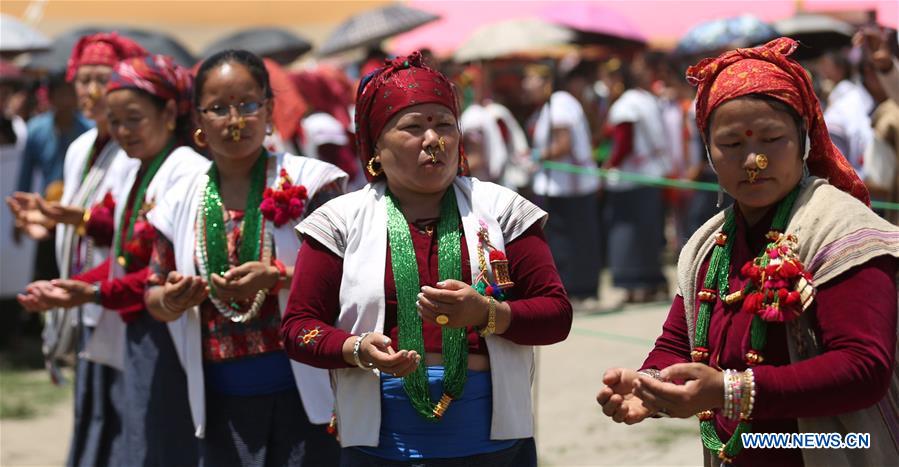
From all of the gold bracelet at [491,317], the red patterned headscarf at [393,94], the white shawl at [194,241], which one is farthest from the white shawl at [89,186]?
the gold bracelet at [491,317]

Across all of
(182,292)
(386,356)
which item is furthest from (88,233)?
(386,356)

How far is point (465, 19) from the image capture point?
16.9 metres

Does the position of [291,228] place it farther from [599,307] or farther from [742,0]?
[742,0]

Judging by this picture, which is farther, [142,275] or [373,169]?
[142,275]

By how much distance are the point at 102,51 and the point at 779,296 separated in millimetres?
4095

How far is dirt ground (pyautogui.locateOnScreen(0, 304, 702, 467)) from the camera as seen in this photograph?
20.6 feet

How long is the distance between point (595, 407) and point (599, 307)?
377 cm

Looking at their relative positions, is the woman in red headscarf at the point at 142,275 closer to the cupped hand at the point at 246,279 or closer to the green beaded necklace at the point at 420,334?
the cupped hand at the point at 246,279

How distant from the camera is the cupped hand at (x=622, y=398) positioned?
270cm

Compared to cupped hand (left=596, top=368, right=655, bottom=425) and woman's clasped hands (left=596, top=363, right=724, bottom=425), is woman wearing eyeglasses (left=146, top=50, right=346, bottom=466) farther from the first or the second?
woman's clasped hands (left=596, top=363, right=724, bottom=425)

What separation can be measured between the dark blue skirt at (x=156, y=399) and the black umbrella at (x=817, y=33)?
869cm

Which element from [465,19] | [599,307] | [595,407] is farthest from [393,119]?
[465,19]

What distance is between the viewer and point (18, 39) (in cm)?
1087

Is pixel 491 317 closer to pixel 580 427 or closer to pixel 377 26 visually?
pixel 580 427
